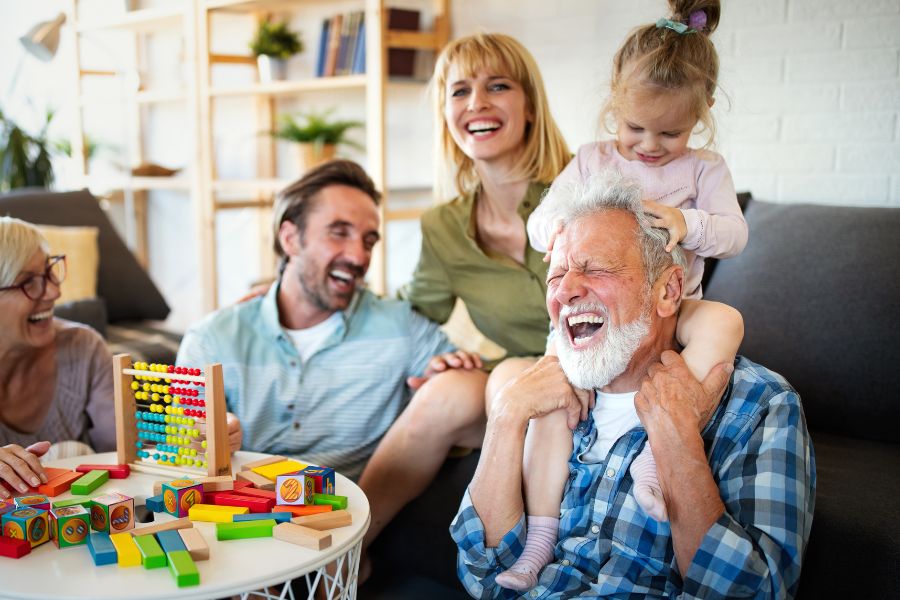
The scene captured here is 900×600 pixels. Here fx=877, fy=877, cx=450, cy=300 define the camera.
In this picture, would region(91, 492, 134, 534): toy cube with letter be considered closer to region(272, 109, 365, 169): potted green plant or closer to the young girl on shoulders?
the young girl on shoulders

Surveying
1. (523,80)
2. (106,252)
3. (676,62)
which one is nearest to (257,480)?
(676,62)

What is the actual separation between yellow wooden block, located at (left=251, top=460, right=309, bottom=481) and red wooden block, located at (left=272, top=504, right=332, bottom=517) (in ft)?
0.45

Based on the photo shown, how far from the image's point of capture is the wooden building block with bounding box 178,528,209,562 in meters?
1.39

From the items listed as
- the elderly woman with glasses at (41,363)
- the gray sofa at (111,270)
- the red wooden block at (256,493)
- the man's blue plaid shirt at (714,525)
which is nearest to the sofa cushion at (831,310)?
the man's blue plaid shirt at (714,525)

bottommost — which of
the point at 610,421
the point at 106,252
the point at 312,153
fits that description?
the point at 610,421

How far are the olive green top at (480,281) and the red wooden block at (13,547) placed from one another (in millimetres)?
1372

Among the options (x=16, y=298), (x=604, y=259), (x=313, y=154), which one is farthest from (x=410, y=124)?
(x=604, y=259)

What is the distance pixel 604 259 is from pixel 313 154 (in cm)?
272

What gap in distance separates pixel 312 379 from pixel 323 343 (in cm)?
10

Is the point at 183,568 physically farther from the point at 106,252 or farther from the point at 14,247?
the point at 106,252

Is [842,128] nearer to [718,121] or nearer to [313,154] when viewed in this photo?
[718,121]

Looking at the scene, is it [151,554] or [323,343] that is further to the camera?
[323,343]

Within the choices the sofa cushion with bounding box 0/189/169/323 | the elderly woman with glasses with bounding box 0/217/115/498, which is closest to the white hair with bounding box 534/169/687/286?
the elderly woman with glasses with bounding box 0/217/115/498

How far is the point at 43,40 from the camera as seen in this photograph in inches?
174
